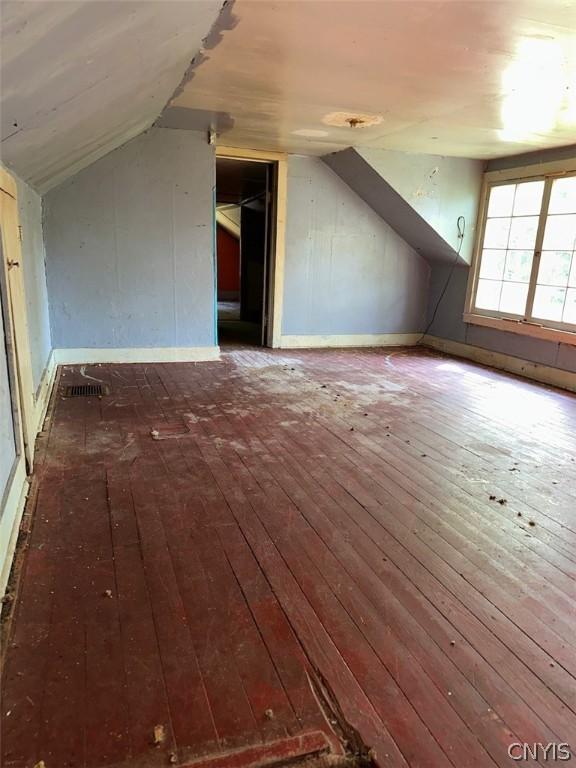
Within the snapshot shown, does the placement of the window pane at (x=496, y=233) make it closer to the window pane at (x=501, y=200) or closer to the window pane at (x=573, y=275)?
the window pane at (x=501, y=200)

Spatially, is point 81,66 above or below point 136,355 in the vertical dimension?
above

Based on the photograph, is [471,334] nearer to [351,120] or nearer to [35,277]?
[351,120]

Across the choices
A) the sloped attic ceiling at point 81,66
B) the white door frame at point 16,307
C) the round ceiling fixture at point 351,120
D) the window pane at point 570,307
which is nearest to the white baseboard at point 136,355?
the sloped attic ceiling at point 81,66

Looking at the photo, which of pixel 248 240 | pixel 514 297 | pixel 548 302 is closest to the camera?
pixel 548 302

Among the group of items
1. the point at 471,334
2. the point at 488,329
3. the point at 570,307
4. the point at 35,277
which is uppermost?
the point at 35,277

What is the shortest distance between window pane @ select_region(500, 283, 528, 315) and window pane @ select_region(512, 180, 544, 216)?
79 cm

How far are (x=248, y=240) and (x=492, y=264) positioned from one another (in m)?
4.58

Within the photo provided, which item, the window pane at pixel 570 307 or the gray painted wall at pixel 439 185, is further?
the gray painted wall at pixel 439 185

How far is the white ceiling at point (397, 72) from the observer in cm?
240

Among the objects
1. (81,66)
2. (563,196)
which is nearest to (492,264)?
(563,196)

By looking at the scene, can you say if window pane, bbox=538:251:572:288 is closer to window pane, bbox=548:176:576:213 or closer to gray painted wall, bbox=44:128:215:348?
window pane, bbox=548:176:576:213

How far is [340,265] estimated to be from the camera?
666cm

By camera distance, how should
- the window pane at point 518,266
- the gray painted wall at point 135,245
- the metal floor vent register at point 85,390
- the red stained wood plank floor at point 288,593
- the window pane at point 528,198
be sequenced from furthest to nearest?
the window pane at point 518,266 → the window pane at point 528,198 → the gray painted wall at point 135,245 → the metal floor vent register at point 85,390 → the red stained wood plank floor at point 288,593

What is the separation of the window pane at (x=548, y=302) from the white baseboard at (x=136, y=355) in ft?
11.7
